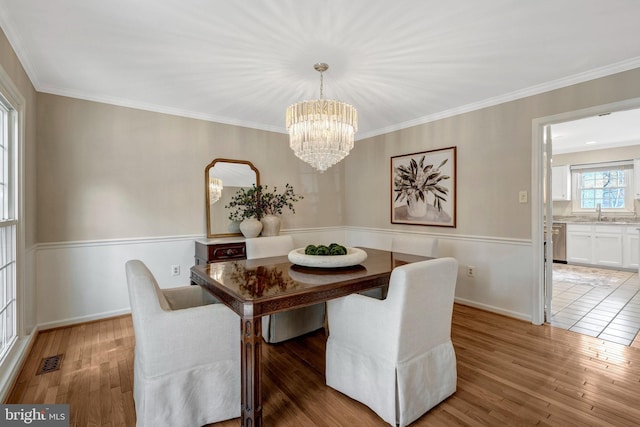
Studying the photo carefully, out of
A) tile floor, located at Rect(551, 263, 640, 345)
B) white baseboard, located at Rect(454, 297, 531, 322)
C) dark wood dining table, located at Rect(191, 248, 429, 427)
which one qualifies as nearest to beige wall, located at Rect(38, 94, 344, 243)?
dark wood dining table, located at Rect(191, 248, 429, 427)

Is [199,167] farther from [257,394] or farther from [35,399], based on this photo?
[257,394]

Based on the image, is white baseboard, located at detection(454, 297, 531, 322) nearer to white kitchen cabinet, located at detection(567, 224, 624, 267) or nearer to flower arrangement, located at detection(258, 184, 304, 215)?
flower arrangement, located at detection(258, 184, 304, 215)

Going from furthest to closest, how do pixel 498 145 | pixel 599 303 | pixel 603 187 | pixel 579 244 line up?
pixel 603 187
pixel 579 244
pixel 599 303
pixel 498 145

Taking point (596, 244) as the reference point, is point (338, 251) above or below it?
above

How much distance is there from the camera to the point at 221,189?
3844mm

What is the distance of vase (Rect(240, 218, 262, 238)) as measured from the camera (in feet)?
12.2

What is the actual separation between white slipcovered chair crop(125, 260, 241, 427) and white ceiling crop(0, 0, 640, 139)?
1490mm

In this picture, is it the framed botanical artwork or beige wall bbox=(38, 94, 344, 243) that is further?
the framed botanical artwork

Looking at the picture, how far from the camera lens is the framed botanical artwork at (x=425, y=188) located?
3.67 metres

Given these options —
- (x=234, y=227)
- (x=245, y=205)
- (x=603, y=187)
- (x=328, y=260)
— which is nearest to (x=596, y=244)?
(x=603, y=187)

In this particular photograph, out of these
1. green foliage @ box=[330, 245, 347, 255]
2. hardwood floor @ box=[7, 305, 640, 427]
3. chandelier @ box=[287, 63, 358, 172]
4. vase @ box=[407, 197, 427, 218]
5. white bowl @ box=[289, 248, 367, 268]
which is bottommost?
hardwood floor @ box=[7, 305, 640, 427]

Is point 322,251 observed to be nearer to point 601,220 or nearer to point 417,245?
point 417,245

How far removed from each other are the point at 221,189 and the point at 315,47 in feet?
7.25

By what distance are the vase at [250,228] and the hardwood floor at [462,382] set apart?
4.87ft
